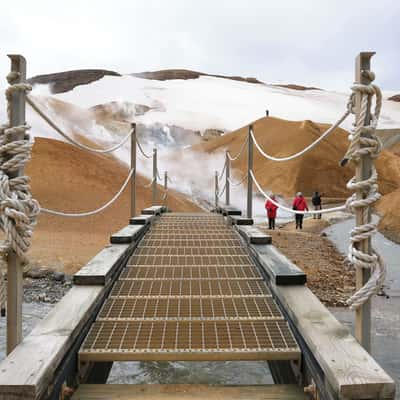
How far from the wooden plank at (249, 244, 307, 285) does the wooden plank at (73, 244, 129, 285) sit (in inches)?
45.7

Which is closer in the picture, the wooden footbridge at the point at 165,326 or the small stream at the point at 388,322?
the wooden footbridge at the point at 165,326

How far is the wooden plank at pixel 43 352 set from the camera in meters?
1.68

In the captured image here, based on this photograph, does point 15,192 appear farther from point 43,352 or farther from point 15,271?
point 43,352

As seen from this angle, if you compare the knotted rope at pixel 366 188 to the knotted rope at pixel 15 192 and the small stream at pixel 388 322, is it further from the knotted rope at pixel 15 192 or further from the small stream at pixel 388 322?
the small stream at pixel 388 322

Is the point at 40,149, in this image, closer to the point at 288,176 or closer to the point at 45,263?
the point at 45,263

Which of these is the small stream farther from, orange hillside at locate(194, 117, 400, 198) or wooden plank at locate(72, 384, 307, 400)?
orange hillside at locate(194, 117, 400, 198)

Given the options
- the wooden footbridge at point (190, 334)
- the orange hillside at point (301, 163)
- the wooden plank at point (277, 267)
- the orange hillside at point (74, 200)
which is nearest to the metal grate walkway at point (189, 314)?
the wooden footbridge at point (190, 334)

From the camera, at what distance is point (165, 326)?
2646mm

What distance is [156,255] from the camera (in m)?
4.34

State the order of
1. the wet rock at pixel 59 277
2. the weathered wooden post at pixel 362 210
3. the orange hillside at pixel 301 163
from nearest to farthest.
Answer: the weathered wooden post at pixel 362 210 → the wet rock at pixel 59 277 → the orange hillside at pixel 301 163

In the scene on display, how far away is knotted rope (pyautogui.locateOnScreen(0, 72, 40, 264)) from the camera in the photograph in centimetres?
185

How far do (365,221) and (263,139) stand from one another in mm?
30891

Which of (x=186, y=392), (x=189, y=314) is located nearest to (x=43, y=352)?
(x=186, y=392)

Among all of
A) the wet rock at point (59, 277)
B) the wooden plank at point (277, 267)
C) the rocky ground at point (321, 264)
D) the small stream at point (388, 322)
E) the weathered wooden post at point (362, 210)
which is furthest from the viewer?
the wet rock at point (59, 277)
